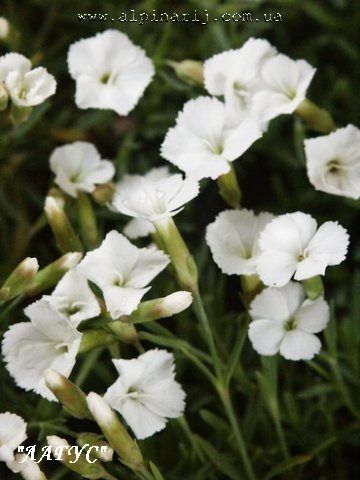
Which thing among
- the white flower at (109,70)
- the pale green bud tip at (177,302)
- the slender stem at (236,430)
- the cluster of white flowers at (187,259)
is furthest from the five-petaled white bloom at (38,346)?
the white flower at (109,70)

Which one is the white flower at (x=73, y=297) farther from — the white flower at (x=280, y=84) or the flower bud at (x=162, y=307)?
the white flower at (x=280, y=84)

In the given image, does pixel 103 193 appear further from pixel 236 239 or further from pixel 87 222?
pixel 236 239

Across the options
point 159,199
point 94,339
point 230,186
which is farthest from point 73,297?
point 230,186

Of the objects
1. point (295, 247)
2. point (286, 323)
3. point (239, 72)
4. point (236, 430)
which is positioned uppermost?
point (239, 72)

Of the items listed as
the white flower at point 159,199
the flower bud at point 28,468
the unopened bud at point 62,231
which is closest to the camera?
the flower bud at point 28,468

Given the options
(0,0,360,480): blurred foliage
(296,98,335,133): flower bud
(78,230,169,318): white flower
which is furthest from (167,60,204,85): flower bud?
(78,230,169,318): white flower

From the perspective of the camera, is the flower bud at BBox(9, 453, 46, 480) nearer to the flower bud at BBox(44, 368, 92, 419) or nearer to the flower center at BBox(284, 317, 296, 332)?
the flower bud at BBox(44, 368, 92, 419)
